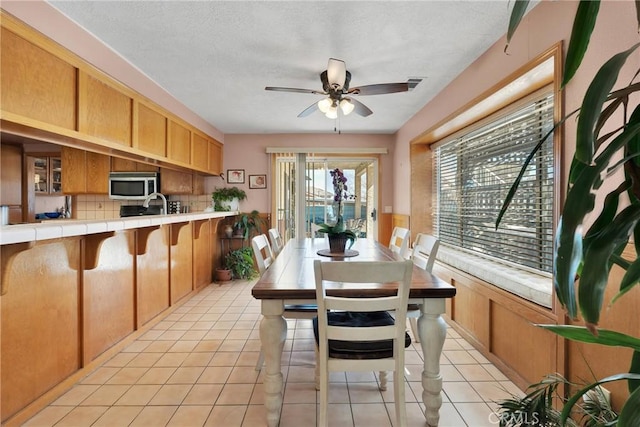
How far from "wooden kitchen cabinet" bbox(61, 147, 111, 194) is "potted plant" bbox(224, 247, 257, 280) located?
186cm

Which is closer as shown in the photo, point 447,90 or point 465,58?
point 465,58

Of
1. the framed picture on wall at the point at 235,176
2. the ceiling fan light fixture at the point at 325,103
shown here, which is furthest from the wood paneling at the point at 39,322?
the framed picture on wall at the point at 235,176

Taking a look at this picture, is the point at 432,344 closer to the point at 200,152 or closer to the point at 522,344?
the point at 522,344

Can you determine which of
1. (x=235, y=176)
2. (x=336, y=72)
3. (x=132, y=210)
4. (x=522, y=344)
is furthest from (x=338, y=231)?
(x=132, y=210)

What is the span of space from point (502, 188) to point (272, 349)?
2.28m

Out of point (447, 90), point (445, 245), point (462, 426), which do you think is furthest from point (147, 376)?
point (447, 90)

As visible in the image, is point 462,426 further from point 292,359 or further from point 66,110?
point 66,110

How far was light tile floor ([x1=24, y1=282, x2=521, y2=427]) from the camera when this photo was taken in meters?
1.68

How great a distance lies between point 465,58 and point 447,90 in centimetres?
55

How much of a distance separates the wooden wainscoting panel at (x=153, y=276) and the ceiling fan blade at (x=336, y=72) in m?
2.07

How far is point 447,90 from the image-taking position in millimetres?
2990

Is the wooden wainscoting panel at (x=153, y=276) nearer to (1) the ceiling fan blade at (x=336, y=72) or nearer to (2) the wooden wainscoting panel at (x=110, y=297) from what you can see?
(2) the wooden wainscoting panel at (x=110, y=297)

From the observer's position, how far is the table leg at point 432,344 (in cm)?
152

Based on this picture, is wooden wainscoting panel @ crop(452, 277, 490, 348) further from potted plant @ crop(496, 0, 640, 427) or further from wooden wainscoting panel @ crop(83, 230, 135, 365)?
wooden wainscoting panel @ crop(83, 230, 135, 365)
